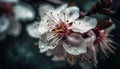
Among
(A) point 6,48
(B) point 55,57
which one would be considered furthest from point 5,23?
(B) point 55,57

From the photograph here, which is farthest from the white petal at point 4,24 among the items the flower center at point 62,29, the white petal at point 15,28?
the flower center at point 62,29

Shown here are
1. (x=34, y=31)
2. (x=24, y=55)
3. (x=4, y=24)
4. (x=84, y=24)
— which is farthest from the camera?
(x=24, y=55)

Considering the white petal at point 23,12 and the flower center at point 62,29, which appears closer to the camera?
the flower center at point 62,29

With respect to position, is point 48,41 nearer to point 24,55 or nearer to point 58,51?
point 58,51

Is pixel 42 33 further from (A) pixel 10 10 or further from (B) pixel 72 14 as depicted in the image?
(A) pixel 10 10

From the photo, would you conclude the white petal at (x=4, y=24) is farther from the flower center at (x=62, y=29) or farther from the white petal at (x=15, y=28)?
the flower center at (x=62, y=29)

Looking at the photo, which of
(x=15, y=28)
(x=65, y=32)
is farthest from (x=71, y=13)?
(x=15, y=28)
